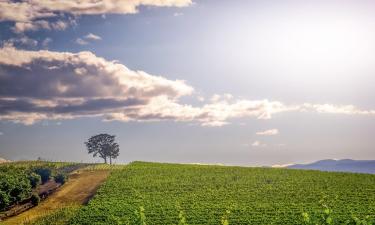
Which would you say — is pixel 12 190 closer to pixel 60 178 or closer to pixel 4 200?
pixel 4 200

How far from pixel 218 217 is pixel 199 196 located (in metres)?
10.1

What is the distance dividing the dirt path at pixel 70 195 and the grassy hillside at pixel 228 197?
386 cm

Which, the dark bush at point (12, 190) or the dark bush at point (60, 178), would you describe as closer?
the dark bush at point (12, 190)

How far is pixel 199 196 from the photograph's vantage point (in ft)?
209

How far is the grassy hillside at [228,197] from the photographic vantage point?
53906mm

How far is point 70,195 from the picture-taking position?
73438mm

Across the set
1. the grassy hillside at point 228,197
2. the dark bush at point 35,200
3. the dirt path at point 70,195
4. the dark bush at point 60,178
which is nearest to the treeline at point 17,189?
the dark bush at point 35,200

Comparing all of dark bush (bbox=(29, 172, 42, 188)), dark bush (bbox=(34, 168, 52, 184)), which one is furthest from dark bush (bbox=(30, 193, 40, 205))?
dark bush (bbox=(34, 168, 52, 184))

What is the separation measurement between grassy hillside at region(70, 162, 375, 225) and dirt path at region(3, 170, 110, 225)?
3856mm

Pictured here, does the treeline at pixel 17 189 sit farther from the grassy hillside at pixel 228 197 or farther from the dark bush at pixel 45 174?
the grassy hillside at pixel 228 197

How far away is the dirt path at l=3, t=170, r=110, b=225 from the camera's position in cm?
6425

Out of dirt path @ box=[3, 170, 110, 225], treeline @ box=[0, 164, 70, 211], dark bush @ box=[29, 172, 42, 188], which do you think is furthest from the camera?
dark bush @ box=[29, 172, 42, 188]

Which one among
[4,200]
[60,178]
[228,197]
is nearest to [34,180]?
[60,178]

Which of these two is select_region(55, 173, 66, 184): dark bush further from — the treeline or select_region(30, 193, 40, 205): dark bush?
select_region(30, 193, 40, 205): dark bush
